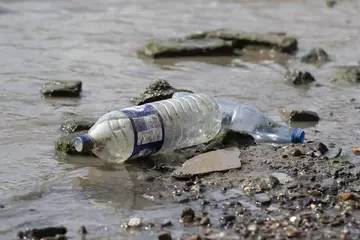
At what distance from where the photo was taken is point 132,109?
450 centimetres

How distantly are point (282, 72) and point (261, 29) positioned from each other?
221 centimetres

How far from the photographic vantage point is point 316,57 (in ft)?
26.3

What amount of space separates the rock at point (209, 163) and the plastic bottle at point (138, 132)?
0.71 feet

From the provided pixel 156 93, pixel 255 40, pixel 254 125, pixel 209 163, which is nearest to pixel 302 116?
pixel 254 125

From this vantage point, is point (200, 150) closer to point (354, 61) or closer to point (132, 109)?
point (132, 109)

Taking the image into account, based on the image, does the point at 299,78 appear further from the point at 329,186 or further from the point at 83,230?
the point at 83,230

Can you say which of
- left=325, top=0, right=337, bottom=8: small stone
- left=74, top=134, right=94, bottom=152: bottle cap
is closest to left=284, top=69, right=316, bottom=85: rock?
left=74, top=134, right=94, bottom=152: bottle cap

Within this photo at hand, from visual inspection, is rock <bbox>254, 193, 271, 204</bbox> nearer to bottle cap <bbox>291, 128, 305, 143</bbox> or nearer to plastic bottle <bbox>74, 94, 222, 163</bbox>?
plastic bottle <bbox>74, 94, 222, 163</bbox>

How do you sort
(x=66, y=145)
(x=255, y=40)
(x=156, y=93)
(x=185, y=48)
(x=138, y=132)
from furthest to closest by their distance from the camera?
1. (x=255, y=40)
2. (x=185, y=48)
3. (x=156, y=93)
4. (x=66, y=145)
5. (x=138, y=132)

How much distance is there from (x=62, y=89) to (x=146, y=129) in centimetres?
182

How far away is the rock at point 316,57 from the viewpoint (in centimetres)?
796

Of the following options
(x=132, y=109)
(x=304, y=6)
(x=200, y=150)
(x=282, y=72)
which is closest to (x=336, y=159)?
(x=200, y=150)

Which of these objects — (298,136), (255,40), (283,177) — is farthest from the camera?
(255,40)

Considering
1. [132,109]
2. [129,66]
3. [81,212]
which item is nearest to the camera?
[81,212]
